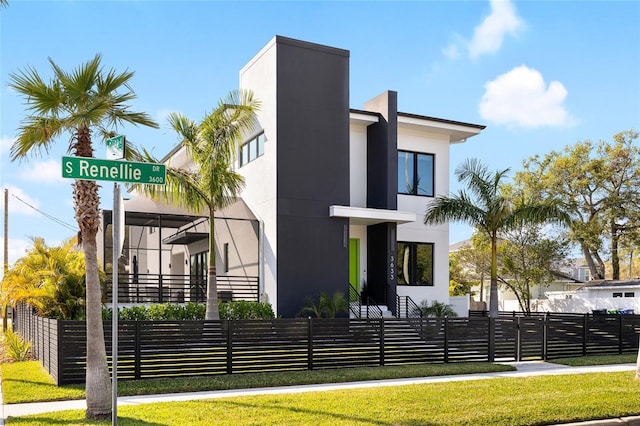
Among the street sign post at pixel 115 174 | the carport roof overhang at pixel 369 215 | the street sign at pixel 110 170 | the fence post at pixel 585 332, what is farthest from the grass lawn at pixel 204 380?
the carport roof overhang at pixel 369 215

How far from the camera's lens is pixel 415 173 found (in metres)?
25.4

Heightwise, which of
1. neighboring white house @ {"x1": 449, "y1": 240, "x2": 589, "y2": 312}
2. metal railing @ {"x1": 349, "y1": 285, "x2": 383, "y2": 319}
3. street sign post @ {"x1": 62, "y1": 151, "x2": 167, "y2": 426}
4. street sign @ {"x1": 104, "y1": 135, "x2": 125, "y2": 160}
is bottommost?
neighboring white house @ {"x1": 449, "y1": 240, "x2": 589, "y2": 312}

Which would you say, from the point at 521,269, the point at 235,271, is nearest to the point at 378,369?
the point at 235,271

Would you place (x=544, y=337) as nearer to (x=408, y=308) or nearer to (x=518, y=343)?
(x=518, y=343)

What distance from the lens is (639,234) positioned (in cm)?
3691

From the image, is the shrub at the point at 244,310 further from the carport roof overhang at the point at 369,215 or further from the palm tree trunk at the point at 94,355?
the palm tree trunk at the point at 94,355

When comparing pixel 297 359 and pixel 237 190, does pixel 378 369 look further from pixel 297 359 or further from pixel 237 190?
pixel 237 190

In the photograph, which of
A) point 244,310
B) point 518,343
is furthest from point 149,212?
point 518,343

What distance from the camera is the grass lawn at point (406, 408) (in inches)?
357

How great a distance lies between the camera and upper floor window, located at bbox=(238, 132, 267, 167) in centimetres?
2218

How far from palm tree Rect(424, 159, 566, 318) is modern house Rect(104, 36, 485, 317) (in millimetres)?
1567

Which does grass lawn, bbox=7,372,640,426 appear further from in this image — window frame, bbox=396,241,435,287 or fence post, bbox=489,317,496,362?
window frame, bbox=396,241,435,287

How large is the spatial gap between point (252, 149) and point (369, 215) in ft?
16.6

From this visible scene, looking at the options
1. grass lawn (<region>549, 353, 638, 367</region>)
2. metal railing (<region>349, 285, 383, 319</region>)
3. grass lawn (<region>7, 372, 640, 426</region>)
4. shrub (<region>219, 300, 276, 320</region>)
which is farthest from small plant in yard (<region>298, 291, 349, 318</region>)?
grass lawn (<region>7, 372, 640, 426</region>)
